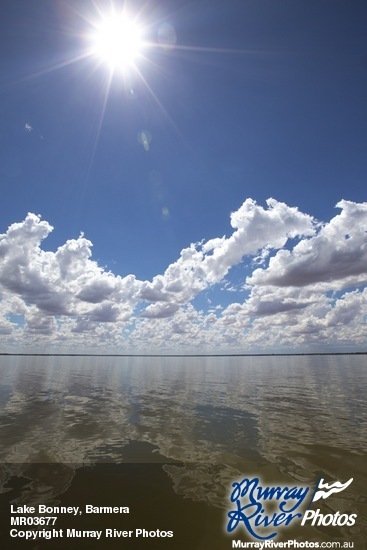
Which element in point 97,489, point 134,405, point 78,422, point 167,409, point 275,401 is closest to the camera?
point 97,489

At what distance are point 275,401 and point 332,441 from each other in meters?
14.8

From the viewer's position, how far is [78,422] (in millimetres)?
21875

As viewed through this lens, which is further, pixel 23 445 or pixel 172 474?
pixel 23 445

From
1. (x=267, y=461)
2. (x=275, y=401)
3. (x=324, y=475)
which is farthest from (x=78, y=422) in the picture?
(x=275, y=401)

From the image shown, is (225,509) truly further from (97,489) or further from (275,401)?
(275,401)

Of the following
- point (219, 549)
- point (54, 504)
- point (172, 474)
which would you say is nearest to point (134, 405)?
point (172, 474)

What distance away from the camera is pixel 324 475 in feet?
41.0

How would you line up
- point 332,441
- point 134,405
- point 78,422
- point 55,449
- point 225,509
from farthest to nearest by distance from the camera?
point 134,405 < point 78,422 < point 332,441 < point 55,449 < point 225,509

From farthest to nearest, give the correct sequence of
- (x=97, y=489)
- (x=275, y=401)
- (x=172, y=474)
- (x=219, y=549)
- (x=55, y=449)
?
(x=275, y=401)
(x=55, y=449)
(x=172, y=474)
(x=97, y=489)
(x=219, y=549)

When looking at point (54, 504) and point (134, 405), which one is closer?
point (54, 504)

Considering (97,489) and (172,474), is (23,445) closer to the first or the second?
(97,489)

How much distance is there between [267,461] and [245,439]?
3.78 metres

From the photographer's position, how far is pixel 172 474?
1240 centimetres

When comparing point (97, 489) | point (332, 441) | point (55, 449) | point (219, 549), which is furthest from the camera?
point (332, 441)
